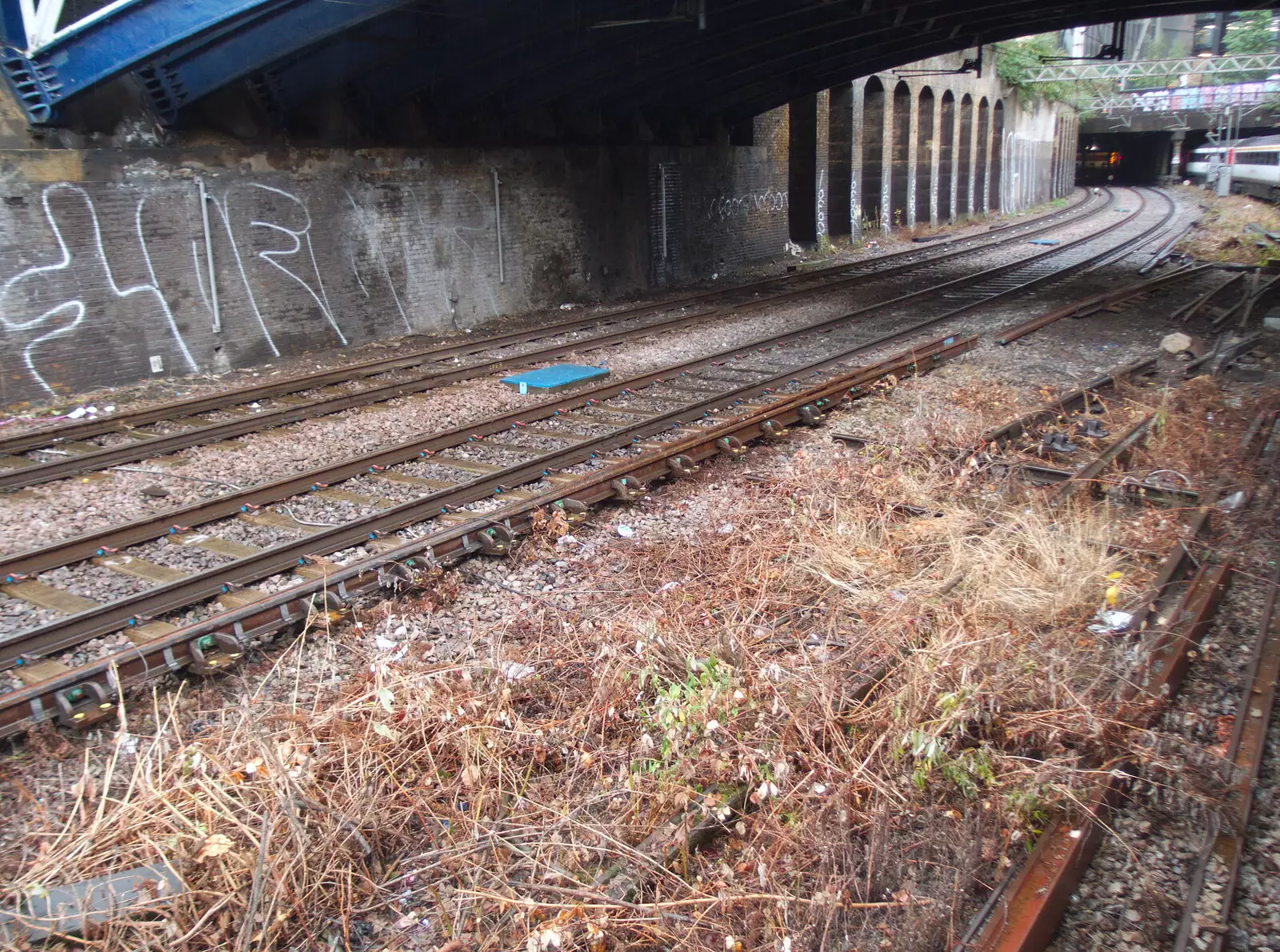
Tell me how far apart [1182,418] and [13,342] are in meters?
12.6

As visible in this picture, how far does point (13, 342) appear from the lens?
33.9 ft

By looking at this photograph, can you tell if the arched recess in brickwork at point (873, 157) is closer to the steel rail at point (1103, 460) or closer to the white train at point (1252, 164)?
the white train at point (1252, 164)

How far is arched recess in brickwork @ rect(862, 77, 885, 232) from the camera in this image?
31.8 metres

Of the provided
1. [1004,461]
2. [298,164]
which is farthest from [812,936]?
[298,164]

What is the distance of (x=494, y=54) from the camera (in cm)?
1348

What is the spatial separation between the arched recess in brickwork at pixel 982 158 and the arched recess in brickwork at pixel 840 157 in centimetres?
1532

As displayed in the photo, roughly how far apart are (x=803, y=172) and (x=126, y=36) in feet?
72.5

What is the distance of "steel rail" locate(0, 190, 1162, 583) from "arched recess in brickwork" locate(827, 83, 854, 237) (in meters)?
21.0

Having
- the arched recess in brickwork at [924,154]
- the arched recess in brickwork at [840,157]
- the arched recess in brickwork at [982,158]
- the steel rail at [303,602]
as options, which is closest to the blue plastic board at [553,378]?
→ the steel rail at [303,602]

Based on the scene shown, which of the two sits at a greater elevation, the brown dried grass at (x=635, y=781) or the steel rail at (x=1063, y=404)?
the brown dried grass at (x=635, y=781)

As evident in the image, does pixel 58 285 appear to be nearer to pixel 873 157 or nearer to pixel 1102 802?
pixel 1102 802

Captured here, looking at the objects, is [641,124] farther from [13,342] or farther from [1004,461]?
[1004,461]

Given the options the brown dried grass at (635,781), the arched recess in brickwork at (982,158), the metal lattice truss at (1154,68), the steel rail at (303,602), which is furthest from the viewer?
the arched recess in brickwork at (982,158)

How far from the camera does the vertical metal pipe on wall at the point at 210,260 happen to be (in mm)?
11859
